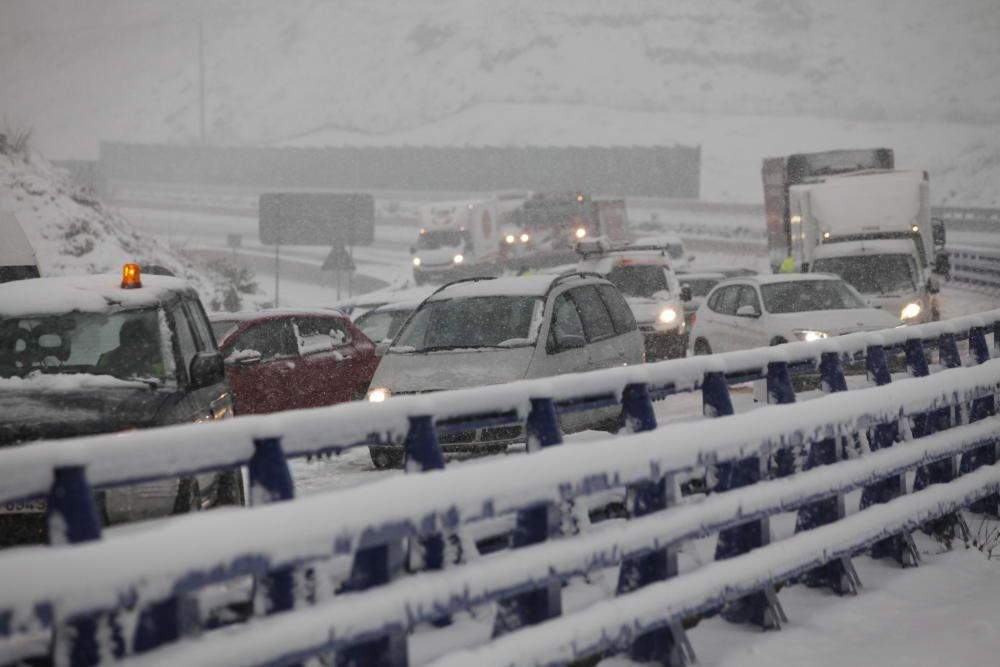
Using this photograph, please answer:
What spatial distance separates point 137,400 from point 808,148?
300ft

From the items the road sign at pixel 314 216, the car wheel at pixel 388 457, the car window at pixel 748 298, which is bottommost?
the car wheel at pixel 388 457

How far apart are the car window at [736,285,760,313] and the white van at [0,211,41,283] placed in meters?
9.96

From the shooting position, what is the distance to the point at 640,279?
2503cm

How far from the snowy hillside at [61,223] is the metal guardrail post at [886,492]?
27.6 meters

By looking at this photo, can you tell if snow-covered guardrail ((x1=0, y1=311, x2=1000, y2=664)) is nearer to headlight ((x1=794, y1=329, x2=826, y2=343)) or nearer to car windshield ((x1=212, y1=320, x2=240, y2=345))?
car windshield ((x1=212, y1=320, x2=240, y2=345))

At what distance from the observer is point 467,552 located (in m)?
4.52

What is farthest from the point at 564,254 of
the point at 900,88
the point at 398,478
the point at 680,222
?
the point at 900,88

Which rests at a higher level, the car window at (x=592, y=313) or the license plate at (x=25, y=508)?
the car window at (x=592, y=313)

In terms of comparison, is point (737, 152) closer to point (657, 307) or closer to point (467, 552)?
point (657, 307)

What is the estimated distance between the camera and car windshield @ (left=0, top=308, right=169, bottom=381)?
8195 mm

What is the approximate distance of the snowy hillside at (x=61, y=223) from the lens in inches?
1329

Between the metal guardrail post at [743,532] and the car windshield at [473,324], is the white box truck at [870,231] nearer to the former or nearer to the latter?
the car windshield at [473,324]

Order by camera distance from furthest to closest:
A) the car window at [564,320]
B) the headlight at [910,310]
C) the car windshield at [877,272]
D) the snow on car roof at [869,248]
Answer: the snow on car roof at [869,248] → the car windshield at [877,272] → the headlight at [910,310] → the car window at [564,320]

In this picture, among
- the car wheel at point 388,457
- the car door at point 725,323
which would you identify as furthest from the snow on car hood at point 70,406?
the car door at point 725,323
